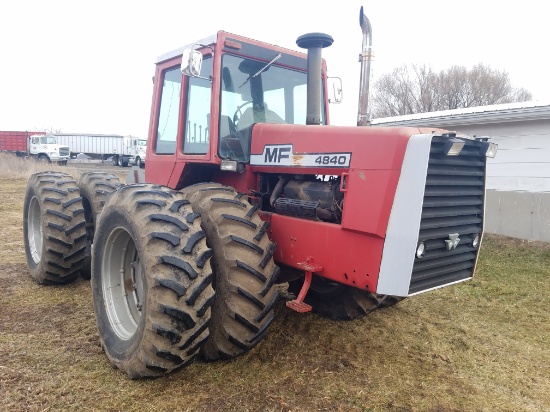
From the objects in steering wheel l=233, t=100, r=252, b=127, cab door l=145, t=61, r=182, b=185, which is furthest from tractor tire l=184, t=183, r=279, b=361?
cab door l=145, t=61, r=182, b=185

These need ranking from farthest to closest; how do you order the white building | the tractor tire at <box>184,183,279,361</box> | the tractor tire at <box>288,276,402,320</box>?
the white building < the tractor tire at <box>288,276,402,320</box> < the tractor tire at <box>184,183,279,361</box>

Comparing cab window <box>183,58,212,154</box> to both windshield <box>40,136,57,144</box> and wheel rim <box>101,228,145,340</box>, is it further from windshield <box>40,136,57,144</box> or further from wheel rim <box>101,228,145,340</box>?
windshield <box>40,136,57,144</box>

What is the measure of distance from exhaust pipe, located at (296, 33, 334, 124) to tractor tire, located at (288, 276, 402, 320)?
1516 millimetres

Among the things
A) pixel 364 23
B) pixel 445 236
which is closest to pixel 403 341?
pixel 445 236

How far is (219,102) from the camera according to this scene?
402cm

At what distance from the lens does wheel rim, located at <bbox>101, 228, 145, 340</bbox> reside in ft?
12.5

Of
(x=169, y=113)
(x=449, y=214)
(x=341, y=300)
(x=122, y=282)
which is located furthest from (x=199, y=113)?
(x=449, y=214)

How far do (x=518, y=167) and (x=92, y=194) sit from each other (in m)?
8.26

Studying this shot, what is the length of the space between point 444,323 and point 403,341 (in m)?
0.82

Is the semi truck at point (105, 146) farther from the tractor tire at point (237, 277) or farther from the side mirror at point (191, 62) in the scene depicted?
the tractor tire at point (237, 277)

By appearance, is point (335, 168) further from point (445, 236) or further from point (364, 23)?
point (364, 23)

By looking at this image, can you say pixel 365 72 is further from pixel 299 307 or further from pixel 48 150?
pixel 48 150

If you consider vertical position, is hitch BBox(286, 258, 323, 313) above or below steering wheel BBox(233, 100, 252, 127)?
below

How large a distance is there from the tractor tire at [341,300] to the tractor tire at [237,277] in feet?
3.78
